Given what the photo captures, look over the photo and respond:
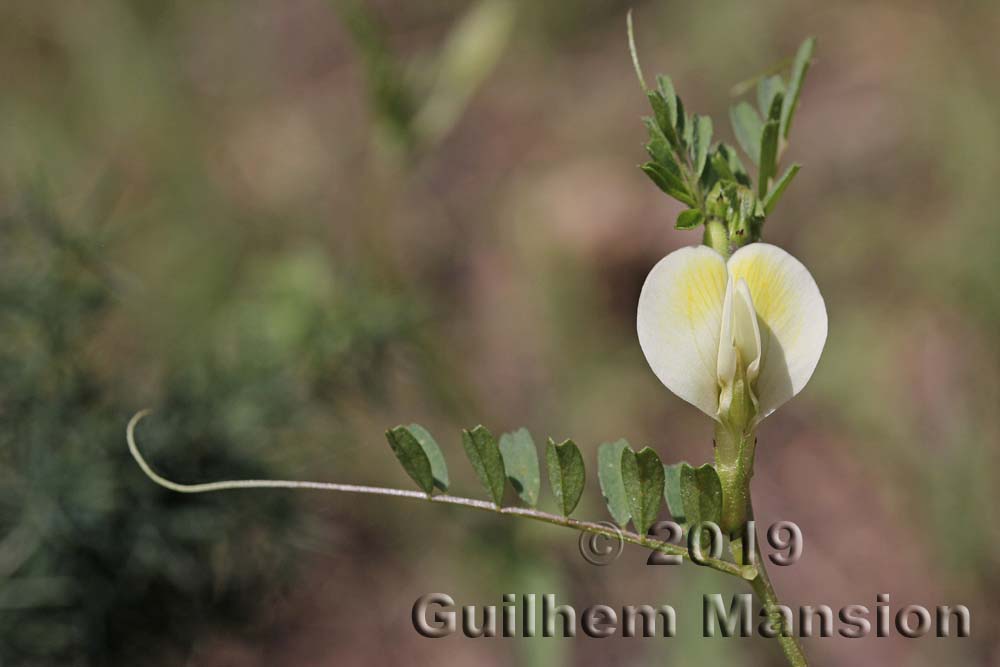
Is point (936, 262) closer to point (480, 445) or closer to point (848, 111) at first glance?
point (848, 111)

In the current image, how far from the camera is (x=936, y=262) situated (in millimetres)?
2568

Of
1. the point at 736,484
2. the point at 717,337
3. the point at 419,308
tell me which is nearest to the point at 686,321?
the point at 717,337

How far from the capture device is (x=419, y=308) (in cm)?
198

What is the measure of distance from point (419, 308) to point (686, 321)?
3.96 feet

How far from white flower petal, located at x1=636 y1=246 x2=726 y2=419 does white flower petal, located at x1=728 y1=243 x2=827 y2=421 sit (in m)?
0.03

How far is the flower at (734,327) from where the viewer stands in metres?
0.79

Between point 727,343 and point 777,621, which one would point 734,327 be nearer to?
point 727,343

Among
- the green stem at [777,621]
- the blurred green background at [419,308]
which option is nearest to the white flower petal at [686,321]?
the green stem at [777,621]

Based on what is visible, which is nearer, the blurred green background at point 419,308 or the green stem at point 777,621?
the green stem at point 777,621

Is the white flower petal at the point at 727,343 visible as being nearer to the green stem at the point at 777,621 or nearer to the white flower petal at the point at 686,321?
the white flower petal at the point at 686,321

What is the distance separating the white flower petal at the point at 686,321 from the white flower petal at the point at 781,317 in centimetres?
3

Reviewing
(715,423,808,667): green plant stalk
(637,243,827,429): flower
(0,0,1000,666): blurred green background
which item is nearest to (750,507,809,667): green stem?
(715,423,808,667): green plant stalk

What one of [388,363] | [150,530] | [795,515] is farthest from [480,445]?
[795,515]

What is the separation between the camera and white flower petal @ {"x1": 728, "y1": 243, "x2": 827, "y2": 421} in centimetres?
79
